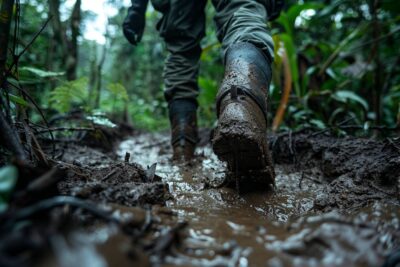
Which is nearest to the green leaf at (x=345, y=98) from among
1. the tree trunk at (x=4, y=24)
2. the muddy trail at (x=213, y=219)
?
the muddy trail at (x=213, y=219)

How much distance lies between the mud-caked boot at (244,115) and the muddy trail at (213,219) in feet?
0.47

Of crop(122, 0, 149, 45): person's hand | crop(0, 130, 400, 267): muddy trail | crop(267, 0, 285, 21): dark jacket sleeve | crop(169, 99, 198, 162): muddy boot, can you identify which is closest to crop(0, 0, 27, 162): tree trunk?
crop(0, 130, 400, 267): muddy trail

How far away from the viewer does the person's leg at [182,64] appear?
84.0 inches

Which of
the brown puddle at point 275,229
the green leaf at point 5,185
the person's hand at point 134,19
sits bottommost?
the brown puddle at point 275,229

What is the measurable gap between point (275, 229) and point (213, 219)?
217 mm

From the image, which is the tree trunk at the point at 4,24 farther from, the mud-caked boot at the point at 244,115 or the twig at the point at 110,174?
the mud-caked boot at the point at 244,115

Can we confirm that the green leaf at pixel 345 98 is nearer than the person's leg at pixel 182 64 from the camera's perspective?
No

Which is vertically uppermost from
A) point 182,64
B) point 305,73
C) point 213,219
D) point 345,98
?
point 305,73

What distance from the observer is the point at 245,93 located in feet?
4.41

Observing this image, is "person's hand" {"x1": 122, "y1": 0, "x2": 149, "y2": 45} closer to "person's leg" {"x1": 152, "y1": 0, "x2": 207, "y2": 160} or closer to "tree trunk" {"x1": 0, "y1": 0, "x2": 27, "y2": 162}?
"person's leg" {"x1": 152, "y1": 0, "x2": 207, "y2": 160}

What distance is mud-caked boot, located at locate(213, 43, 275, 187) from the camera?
122cm

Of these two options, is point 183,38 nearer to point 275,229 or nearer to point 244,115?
point 244,115

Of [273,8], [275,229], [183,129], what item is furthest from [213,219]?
[273,8]

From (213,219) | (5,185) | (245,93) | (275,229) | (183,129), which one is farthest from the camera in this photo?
(183,129)
